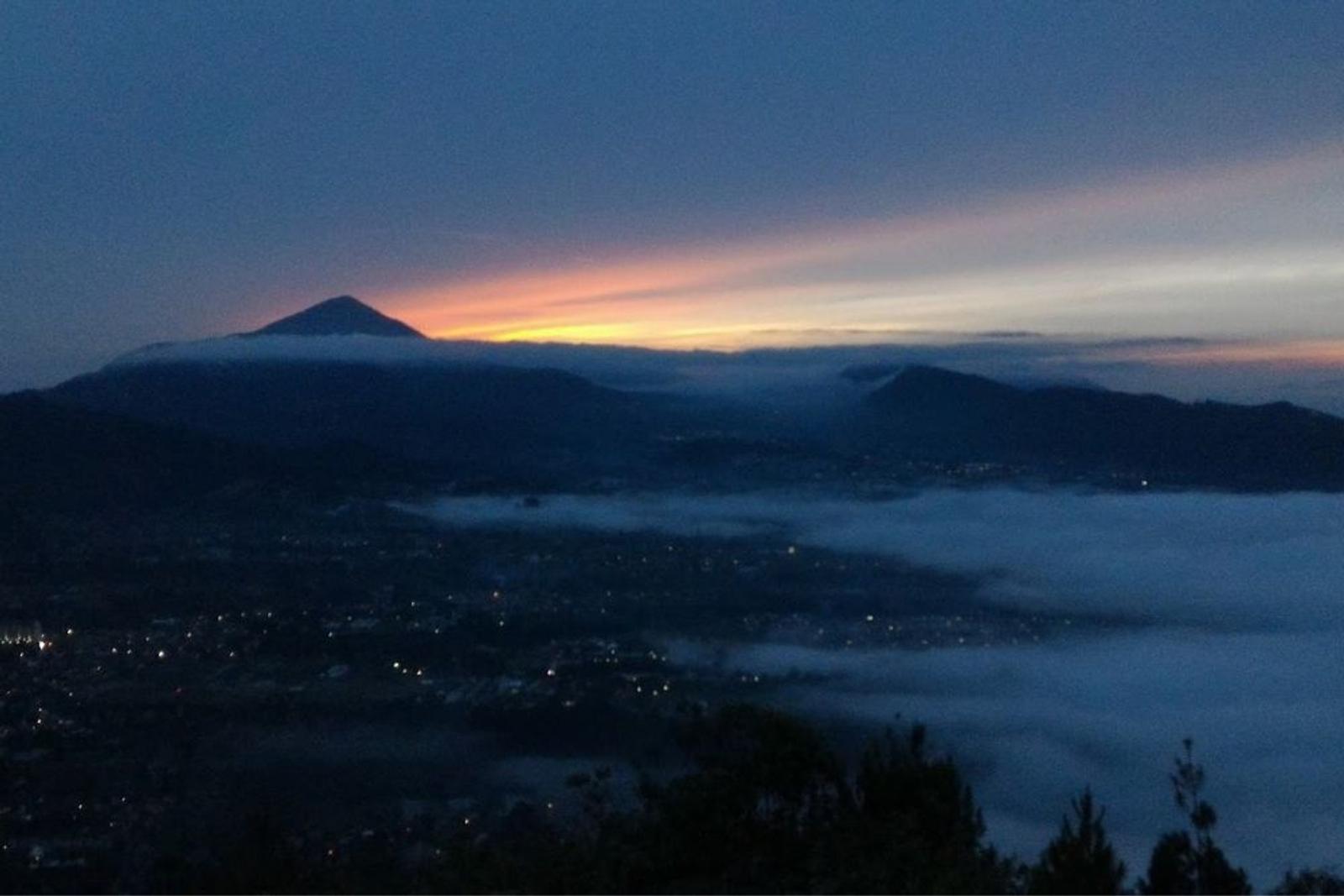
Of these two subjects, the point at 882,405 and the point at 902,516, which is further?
the point at 882,405

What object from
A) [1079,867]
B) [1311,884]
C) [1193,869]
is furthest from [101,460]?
[1079,867]

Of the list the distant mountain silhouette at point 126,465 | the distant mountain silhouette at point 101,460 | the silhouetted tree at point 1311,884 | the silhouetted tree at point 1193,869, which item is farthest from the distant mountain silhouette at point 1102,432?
the silhouetted tree at point 1193,869

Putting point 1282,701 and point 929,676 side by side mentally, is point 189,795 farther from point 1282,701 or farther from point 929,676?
point 1282,701

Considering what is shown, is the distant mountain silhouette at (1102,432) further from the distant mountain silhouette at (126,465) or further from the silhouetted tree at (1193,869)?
the silhouetted tree at (1193,869)

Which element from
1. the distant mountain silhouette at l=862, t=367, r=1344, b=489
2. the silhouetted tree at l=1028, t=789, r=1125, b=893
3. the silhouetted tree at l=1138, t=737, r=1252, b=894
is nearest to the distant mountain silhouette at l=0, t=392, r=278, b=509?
the distant mountain silhouette at l=862, t=367, r=1344, b=489

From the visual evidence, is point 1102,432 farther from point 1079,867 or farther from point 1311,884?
point 1079,867

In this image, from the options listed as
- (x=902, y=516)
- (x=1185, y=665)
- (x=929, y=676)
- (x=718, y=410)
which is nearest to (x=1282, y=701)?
(x=1185, y=665)
